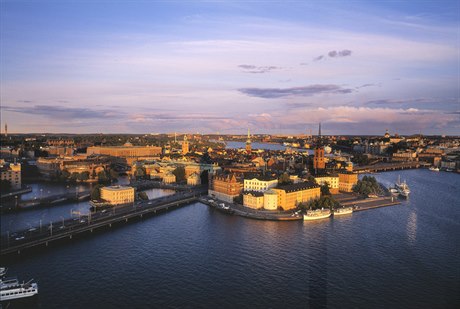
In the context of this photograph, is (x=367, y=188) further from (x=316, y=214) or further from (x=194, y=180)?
(x=194, y=180)

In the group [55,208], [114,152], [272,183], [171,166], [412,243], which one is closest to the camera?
[412,243]

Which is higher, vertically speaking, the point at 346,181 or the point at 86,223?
the point at 346,181

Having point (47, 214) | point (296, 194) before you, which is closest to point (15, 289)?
point (47, 214)

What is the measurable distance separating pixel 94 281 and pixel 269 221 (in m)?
9.78

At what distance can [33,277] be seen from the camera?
11859 mm

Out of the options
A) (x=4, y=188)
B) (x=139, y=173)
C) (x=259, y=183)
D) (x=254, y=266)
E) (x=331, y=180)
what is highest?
(x=4, y=188)

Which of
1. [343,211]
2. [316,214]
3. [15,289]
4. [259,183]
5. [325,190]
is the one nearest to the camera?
[15,289]

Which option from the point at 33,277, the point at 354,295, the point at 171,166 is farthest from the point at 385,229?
the point at 171,166

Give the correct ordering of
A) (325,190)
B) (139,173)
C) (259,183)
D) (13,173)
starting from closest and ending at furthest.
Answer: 1. (259,183)
2. (13,173)
3. (325,190)
4. (139,173)

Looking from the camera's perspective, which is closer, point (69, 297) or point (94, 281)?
point (69, 297)

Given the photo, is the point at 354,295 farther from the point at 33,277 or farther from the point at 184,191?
the point at 184,191

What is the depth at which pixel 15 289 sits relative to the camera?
1059cm

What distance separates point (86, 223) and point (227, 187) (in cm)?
947

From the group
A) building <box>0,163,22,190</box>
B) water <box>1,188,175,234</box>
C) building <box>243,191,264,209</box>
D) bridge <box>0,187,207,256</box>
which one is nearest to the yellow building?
building <box>243,191,264,209</box>
